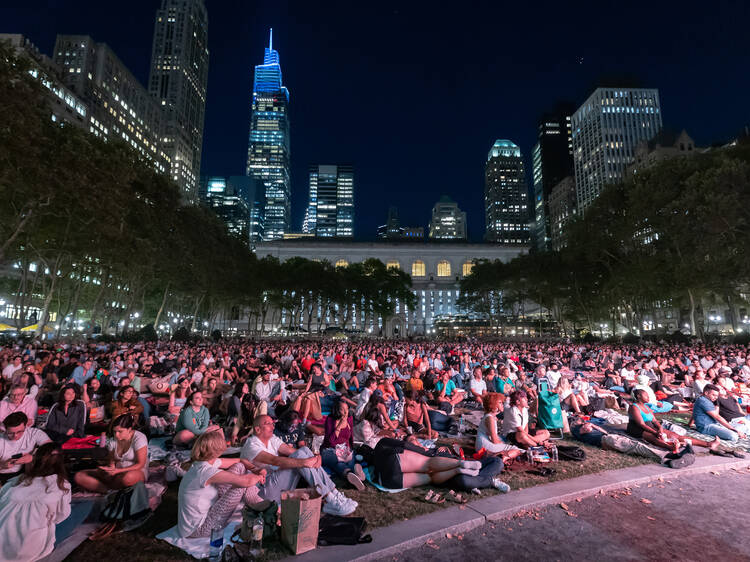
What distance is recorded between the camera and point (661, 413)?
11281 millimetres

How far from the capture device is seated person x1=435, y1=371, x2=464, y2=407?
11766 mm

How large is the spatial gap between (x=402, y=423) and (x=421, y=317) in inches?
3502

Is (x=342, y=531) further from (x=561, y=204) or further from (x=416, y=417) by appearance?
(x=561, y=204)

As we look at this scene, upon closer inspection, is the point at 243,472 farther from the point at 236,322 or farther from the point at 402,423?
the point at 236,322

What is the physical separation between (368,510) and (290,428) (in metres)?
2.98

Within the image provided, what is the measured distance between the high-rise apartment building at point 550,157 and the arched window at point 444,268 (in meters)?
78.6

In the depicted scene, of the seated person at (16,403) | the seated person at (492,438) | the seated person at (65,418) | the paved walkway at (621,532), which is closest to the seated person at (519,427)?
the seated person at (492,438)

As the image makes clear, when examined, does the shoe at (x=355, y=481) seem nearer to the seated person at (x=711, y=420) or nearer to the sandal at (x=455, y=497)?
the sandal at (x=455, y=497)

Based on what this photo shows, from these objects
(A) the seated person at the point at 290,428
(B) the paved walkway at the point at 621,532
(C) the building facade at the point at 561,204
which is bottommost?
(B) the paved walkway at the point at 621,532

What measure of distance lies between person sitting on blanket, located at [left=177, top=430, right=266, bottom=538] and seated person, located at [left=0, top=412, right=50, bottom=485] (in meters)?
2.68

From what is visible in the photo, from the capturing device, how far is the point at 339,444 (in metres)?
6.38

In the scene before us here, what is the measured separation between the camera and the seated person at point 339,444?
6.17m

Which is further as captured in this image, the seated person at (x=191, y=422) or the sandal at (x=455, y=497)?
the seated person at (x=191, y=422)

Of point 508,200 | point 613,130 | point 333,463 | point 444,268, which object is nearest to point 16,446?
point 333,463
